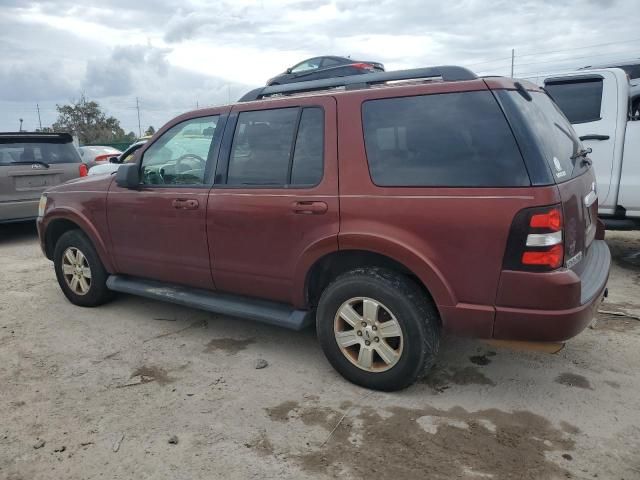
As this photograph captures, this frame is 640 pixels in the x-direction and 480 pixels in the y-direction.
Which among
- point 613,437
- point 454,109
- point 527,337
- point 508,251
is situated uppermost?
point 454,109

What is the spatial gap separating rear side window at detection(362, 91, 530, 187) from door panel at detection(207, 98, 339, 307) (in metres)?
0.30

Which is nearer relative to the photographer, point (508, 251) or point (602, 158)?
point (508, 251)

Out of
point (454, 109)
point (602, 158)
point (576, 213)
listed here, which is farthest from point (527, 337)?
point (602, 158)

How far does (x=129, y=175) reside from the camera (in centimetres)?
418

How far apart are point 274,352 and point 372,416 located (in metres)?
1.13

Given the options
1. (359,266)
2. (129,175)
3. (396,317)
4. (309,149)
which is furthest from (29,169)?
(396,317)

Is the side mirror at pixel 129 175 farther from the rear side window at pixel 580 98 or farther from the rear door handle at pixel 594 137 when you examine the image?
the rear door handle at pixel 594 137

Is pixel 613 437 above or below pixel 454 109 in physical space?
below

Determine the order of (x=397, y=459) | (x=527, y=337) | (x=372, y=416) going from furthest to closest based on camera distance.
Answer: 1. (x=372, y=416)
2. (x=527, y=337)
3. (x=397, y=459)

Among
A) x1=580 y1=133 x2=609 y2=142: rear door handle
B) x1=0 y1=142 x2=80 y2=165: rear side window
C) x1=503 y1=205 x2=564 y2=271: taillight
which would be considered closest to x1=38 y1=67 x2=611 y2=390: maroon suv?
x1=503 y1=205 x2=564 y2=271: taillight

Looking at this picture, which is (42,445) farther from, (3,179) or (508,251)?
(3,179)

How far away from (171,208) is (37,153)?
542cm

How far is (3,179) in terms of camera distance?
24.9 ft

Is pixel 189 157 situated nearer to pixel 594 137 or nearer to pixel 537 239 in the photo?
pixel 537 239
